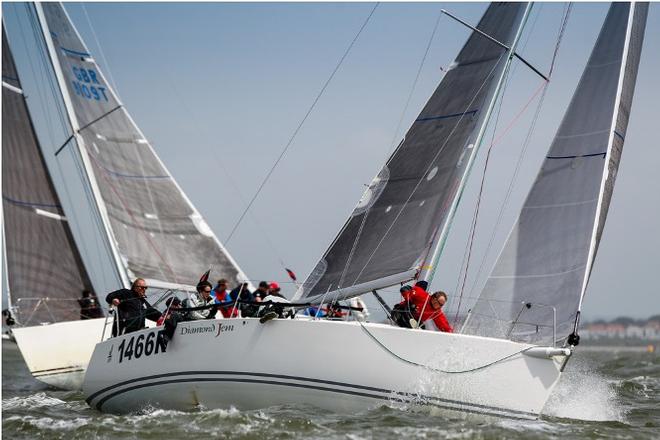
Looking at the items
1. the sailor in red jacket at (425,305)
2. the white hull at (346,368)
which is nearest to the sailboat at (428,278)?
the white hull at (346,368)

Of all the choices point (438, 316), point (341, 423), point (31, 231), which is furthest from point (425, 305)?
point (31, 231)

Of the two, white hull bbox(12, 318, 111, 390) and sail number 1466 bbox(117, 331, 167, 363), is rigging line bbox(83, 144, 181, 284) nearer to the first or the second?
white hull bbox(12, 318, 111, 390)

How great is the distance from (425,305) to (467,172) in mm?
1881

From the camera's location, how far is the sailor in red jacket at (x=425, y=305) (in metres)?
10.3

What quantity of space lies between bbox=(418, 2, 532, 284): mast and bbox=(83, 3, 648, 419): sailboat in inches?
0.9

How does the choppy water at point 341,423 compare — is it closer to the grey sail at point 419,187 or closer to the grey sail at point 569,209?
the grey sail at point 569,209

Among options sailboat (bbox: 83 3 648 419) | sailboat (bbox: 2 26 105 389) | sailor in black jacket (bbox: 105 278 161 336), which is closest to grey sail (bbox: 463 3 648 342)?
sailboat (bbox: 83 3 648 419)

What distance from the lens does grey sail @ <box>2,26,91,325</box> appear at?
58.4ft

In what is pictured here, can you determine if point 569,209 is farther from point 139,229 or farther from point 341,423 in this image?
point 139,229

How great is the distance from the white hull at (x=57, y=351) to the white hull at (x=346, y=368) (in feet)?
19.5

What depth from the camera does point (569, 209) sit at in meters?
11.3

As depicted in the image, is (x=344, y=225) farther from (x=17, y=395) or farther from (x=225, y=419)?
(x=17, y=395)

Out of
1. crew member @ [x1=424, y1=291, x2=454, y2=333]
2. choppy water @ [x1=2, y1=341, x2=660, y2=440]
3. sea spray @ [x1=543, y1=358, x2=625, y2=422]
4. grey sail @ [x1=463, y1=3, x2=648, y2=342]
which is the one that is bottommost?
choppy water @ [x1=2, y1=341, x2=660, y2=440]

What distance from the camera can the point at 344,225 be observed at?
11.8 metres
